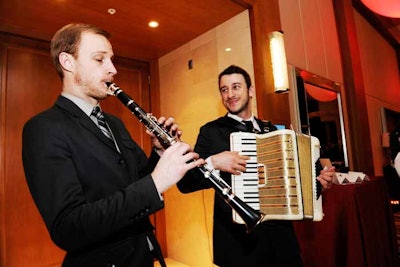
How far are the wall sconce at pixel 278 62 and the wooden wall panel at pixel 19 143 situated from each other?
233 cm

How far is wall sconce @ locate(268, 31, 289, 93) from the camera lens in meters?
2.88

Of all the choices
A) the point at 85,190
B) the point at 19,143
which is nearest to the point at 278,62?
the point at 85,190

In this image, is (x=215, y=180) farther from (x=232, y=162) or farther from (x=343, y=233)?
(x=343, y=233)

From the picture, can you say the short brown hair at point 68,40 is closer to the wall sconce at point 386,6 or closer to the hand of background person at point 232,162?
the hand of background person at point 232,162

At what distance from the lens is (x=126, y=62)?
3.92m

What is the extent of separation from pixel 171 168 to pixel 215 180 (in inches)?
11.4

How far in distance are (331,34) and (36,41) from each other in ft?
12.3

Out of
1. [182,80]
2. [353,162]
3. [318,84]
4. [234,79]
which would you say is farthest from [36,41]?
[353,162]

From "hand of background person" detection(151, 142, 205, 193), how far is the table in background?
6.21 feet

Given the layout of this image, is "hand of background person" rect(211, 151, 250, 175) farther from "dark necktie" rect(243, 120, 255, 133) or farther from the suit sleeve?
the suit sleeve

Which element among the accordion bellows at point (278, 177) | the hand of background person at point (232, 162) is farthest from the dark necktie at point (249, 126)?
the hand of background person at point (232, 162)

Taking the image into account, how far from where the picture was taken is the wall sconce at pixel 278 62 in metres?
2.88

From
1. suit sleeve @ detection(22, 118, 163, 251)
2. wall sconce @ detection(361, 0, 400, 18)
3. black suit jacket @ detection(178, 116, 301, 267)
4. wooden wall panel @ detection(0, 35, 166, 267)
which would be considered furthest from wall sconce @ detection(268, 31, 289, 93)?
wooden wall panel @ detection(0, 35, 166, 267)

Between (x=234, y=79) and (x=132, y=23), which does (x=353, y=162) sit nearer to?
(x=234, y=79)
